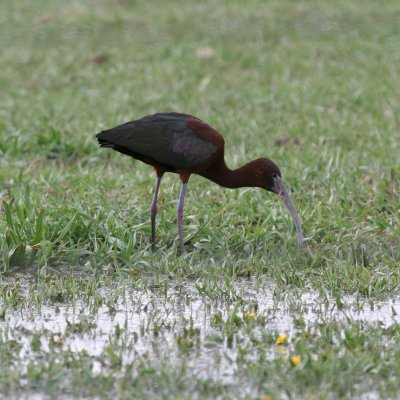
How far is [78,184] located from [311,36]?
21.9 feet

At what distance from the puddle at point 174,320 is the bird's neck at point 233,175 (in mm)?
894

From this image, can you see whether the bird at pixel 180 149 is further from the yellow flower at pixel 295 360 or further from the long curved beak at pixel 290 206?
the yellow flower at pixel 295 360

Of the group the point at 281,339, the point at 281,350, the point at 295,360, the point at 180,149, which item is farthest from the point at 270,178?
the point at 295,360

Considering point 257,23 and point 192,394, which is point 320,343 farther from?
point 257,23

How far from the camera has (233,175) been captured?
A: 21.9ft

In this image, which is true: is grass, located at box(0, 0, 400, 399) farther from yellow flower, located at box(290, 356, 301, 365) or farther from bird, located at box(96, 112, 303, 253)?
bird, located at box(96, 112, 303, 253)

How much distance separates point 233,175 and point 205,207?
563 millimetres

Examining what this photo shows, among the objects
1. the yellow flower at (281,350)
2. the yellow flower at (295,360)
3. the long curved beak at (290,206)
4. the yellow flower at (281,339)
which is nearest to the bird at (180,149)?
the long curved beak at (290,206)

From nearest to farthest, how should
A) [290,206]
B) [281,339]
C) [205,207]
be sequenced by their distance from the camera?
[281,339] → [290,206] → [205,207]

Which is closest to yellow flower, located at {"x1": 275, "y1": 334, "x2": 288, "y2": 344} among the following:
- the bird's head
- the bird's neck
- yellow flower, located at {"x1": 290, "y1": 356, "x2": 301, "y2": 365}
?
yellow flower, located at {"x1": 290, "y1": 356, "x2": 301, "y2": 365}

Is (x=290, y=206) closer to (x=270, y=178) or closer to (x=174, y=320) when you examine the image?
(x=270, y=178)

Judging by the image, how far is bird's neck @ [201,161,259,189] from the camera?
664 centimetres

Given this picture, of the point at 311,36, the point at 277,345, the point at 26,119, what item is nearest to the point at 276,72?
the point at 311,36

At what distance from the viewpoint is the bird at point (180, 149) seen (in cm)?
644
